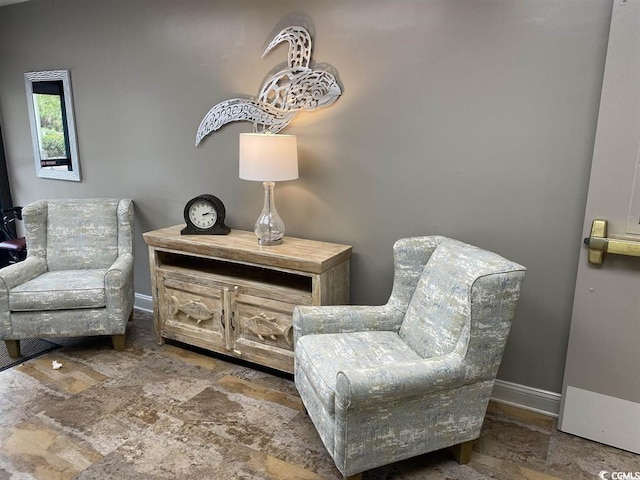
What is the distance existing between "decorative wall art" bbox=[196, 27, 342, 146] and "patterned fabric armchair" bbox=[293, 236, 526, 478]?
1164 mm

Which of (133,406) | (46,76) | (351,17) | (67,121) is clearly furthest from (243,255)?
(46,76)

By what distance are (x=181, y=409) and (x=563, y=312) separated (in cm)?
198

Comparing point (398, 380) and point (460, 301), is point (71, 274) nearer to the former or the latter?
point (398, 380)

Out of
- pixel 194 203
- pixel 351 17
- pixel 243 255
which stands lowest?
pixel 243 255

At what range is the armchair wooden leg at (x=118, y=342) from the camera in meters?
2.96

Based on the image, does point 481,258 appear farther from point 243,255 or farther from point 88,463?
point 88,463

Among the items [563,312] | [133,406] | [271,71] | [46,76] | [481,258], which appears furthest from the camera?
[46,76]

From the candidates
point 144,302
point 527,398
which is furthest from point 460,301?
point 144,302

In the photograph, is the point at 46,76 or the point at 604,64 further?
the point at 46,76

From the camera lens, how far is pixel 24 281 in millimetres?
2938

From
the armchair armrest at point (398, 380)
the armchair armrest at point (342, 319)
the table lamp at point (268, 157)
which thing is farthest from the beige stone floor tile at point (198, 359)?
the armchair armrest at point (398, 380)

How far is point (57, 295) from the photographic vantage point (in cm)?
278

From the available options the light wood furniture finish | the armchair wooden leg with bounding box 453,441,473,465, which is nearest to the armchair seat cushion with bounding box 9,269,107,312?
the light wood furniture finish

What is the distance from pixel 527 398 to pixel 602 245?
920 millimetres
